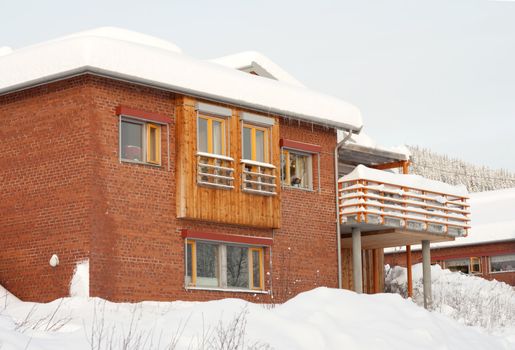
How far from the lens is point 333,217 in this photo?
91.9 feet

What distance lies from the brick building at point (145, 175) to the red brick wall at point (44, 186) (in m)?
0.03

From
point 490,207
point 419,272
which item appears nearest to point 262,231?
point 419,272

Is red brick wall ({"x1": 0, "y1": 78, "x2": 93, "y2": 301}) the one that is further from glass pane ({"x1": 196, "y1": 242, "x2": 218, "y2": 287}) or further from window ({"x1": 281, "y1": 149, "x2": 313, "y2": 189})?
window ({"x1": 281, "y1": 149, "x2": 313, "y2": 189})

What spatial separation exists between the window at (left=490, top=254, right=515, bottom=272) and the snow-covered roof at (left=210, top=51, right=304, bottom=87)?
20210 mm

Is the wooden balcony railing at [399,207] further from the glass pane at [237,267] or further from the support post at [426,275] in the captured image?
the glass pane at [237,267]

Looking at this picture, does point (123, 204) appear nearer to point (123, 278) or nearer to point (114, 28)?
point (123, 278)

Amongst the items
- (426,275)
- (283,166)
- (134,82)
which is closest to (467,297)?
(426,275)

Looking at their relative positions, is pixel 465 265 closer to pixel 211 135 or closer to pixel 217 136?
pixel 217 136

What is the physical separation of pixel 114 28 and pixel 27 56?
3.29m

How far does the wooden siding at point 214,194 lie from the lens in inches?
927

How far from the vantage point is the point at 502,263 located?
46281 mm

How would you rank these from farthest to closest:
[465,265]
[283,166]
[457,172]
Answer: [457,172]
[465,265]
[283,166]

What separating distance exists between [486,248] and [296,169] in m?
22.1

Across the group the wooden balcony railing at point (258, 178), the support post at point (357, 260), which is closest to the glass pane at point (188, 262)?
the wooden balcony railing at point (258, 178)
